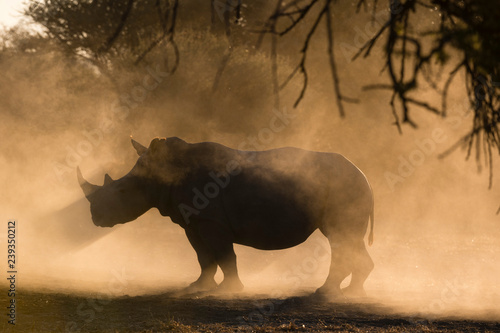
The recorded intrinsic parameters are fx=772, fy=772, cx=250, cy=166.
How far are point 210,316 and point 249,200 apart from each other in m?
1.71

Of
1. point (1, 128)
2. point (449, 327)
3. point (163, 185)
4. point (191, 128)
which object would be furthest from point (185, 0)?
point (449, 327)

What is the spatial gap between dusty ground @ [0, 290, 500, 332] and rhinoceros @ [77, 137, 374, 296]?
1.75 feet

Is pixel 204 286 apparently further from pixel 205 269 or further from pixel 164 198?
pixel 164 198

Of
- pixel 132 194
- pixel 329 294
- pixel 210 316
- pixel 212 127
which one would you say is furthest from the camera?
pixel 212 127

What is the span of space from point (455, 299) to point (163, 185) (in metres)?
4.03

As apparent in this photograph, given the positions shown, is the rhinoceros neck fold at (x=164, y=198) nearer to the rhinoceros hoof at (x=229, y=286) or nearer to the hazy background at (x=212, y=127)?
the rhinoceros hoof at (x=229, y=286)

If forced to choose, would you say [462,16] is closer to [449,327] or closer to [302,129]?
[449,327]

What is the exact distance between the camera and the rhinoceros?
9.22 meters

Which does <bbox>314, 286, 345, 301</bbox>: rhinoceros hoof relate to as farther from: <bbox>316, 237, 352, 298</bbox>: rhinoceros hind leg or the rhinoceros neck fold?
the rhinoceros neck fold

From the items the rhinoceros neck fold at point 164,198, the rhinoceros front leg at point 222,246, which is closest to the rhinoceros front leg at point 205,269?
the rhinoceros front leg at point 222,246

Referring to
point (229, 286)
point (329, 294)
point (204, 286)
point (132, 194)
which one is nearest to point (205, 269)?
point (204, 286)

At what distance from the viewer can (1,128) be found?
26266 mm

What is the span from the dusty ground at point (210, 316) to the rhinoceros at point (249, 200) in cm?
53

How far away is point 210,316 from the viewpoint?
7957mm
